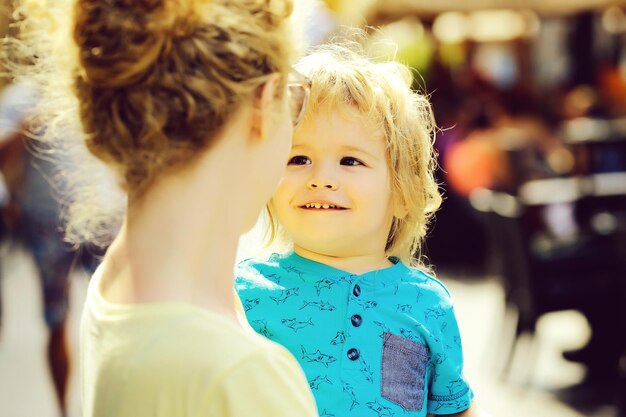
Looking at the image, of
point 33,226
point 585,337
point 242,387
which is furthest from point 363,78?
point 585,337

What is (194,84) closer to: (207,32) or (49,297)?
(207,32)

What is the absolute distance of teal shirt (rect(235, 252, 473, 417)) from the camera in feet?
5.65

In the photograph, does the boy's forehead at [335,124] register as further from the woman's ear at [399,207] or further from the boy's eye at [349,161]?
the woman's ear at [399,207]

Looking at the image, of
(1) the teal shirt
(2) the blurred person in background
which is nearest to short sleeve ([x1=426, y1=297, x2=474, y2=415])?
(1) the teal shirt

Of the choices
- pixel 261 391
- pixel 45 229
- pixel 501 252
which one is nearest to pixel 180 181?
pixel 261 391

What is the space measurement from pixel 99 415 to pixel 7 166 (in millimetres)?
4008

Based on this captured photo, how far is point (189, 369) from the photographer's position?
3.65 ft

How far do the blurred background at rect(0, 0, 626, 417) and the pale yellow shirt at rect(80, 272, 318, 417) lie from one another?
587mm

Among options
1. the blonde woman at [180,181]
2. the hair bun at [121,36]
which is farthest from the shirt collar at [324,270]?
the hair bun at [121,36]

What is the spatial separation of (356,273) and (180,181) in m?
0.77

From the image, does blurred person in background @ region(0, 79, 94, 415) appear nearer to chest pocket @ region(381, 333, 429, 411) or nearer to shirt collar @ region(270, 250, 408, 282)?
shirt collar @ region(270, 250, 408, 282)

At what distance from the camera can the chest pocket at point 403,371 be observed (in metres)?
1.74

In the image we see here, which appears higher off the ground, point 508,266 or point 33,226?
point 33,226

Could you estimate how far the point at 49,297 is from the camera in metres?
4.35
